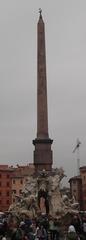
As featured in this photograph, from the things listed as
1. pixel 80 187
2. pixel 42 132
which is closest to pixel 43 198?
pixel 42 132

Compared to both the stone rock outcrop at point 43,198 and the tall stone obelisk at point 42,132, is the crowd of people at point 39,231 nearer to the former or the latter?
the stone rock outcrop at point 43,198

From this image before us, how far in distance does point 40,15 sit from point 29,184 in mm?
10318

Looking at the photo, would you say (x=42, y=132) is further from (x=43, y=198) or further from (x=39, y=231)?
(x=39, y=231)

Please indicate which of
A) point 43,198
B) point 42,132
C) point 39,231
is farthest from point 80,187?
point 39,231

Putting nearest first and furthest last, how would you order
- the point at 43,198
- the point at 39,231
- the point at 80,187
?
the point at 39,231
the point at 43,198
the point at 80,187

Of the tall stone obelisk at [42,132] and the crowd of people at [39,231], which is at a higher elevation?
the tall stone obelisk at [42,132]

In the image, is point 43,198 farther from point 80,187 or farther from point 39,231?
point 80,187

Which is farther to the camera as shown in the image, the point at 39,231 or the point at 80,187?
the point at 80,187

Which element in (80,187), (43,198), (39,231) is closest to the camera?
(39,231)

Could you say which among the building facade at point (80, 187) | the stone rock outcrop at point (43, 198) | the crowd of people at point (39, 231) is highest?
the building facade at point (80, 187)

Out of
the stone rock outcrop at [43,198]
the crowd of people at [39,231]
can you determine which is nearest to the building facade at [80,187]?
the stone rock outcrop at [43,198]

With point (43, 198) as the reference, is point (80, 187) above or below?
above

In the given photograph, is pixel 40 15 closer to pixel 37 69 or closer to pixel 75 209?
pixel 37 69

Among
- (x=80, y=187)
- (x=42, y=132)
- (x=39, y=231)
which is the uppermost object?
(x=80, y=187)
